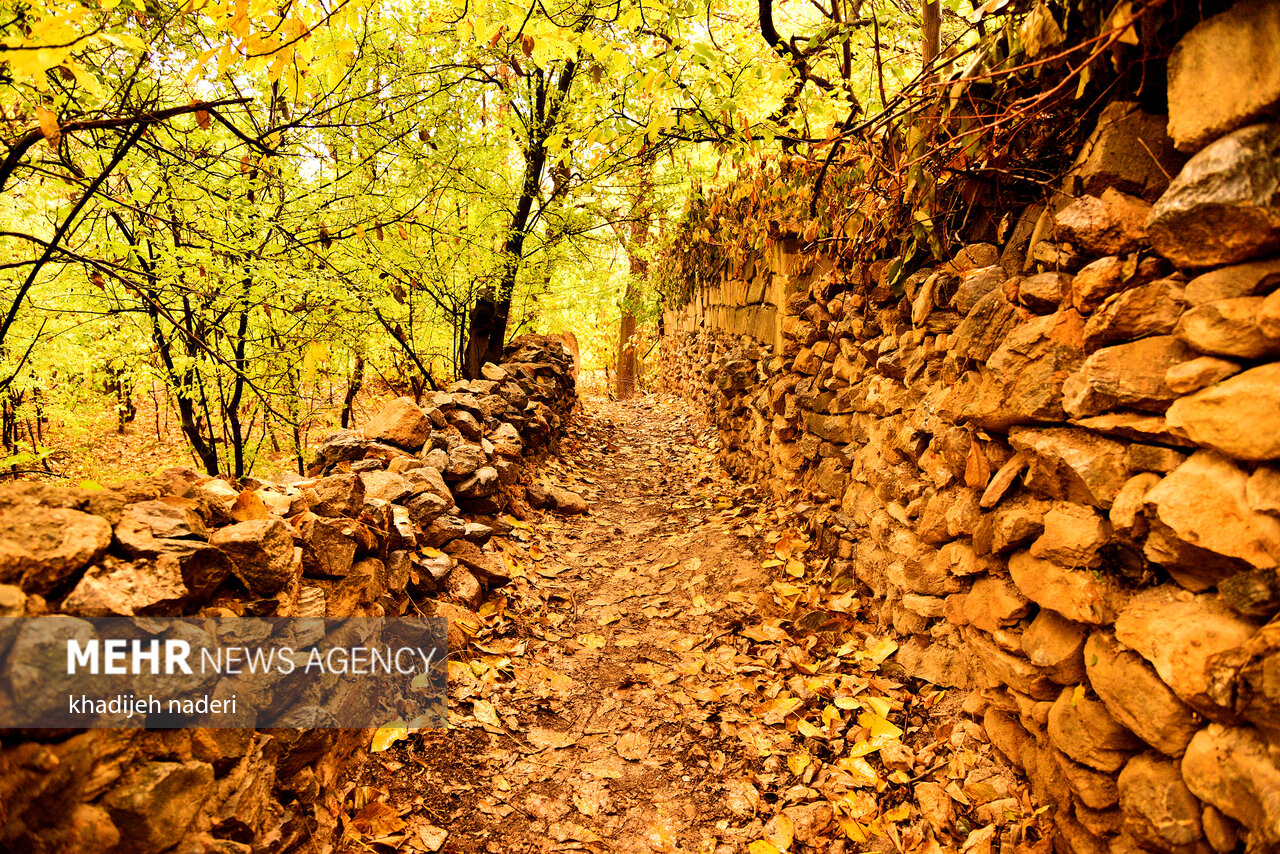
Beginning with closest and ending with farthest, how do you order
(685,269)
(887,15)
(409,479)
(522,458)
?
(409,479) < (887,15) < (522,458) < (685,269)

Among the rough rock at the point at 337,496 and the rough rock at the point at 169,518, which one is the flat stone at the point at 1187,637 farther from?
the rough rock at the point at 337,496

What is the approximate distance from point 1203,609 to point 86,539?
2.84 meters

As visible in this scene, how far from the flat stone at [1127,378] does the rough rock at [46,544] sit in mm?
2817

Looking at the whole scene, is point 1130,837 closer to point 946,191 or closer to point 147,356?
point 946,191

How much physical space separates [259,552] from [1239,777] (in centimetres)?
270

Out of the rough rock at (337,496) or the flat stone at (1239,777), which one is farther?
the rough rock at (337,496)

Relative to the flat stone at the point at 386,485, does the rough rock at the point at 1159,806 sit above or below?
below

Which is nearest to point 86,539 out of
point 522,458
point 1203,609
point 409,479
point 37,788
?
point 37,788

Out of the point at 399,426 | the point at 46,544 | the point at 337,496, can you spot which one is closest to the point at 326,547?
the point at 337,496

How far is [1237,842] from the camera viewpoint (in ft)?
4.42

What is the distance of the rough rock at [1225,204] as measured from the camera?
1341 millimetres

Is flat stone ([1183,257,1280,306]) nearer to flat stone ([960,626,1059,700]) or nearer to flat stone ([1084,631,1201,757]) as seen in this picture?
flat stone ([1084,631,1201,757])

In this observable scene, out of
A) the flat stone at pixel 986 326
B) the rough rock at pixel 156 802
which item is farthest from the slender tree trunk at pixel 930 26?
the rough rock at pixel 156 802

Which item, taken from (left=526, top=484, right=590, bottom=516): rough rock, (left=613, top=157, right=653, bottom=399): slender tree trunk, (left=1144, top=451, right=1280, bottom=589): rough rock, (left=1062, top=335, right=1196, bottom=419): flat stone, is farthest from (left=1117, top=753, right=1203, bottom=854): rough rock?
(left=613, top=157, right=653, bottom=399): slender tree trunk
